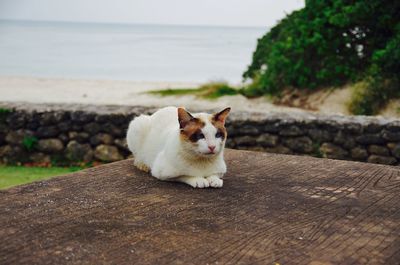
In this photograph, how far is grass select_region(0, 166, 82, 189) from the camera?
702cm

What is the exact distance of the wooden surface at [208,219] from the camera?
1.89 meters

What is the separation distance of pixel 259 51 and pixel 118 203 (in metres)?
→ 13.2

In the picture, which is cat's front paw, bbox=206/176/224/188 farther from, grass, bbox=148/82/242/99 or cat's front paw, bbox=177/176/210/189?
grass, bbox=148/82/242/99

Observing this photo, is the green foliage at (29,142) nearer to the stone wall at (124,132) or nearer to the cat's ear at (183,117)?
the stone wall at (124,132)

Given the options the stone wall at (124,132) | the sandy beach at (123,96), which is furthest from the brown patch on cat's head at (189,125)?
the sandy beach at (123,96)

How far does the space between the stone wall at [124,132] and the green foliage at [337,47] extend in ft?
11.9

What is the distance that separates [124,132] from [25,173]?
4.83 ft

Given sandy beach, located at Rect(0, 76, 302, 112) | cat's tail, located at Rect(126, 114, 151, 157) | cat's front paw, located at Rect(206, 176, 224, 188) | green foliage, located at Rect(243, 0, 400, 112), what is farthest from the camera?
sandy beach, located at Rect(0, 76, 302, 112)

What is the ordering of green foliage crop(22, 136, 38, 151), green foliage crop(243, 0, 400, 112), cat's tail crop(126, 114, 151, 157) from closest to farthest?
cat's tail crop(126, 114, 151, 157)
green foliage crop(22, 136, 38, 151)
green foliage crop(243, 0, 400, 112)

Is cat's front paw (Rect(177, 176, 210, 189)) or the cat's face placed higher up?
the cat's face

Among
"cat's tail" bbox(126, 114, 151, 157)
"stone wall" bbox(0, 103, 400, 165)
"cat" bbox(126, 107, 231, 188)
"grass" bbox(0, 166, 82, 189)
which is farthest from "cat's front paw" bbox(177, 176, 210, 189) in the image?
"grass" bbox(0, 166, 82, 189)

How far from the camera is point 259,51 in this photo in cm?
1530

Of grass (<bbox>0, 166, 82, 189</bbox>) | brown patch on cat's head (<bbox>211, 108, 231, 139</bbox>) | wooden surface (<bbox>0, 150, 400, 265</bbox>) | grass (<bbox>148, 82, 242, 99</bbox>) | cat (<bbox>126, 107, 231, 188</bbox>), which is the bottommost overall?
grass (<bbox>0, 166, 82, 189</bbox>)

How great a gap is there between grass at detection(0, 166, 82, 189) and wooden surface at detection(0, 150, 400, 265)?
4.21 m
